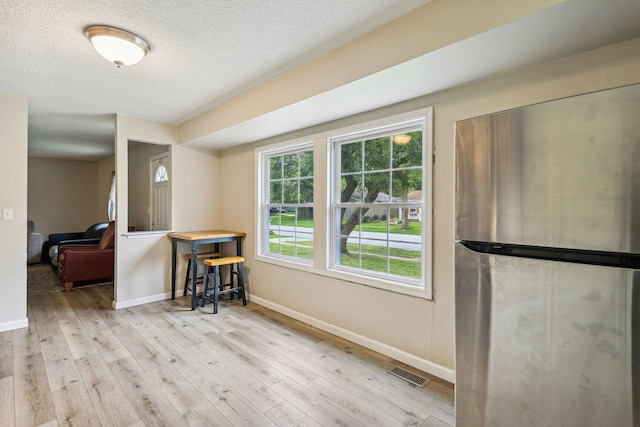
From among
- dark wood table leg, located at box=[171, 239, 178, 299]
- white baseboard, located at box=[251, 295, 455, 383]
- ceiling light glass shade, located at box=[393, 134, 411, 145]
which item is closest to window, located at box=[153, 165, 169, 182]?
dark wood table leg, located at box=[171, 239, 178, 299]

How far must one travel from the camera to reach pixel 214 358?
8.38ft

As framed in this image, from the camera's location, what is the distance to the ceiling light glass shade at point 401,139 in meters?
2.59

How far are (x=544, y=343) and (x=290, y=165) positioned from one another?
10.2ft

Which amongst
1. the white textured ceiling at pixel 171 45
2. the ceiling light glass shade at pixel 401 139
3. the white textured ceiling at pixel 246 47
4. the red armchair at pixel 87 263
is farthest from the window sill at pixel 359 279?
the red armchair at pixel 87 263

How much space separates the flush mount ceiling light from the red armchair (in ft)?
11.8

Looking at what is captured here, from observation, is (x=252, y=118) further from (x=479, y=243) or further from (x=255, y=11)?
(x=479, y=243)

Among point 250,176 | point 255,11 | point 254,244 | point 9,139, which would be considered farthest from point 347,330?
point 9,139

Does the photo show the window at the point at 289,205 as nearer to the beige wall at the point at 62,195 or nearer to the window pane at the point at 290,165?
the window pane at the point at 290,165

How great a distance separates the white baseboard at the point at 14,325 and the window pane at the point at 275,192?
281cm

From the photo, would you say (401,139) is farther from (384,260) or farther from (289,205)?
(289,205)

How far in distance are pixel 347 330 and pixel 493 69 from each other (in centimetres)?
236

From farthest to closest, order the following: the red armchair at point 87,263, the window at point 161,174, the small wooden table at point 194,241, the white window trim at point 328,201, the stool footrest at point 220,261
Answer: the window at point 161,174, the red armchair at point 87,263, the small wooden table at point 194,241, the stool footrest at point 220,261, the white window trim at point 328,201

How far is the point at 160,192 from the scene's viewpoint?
193 inches

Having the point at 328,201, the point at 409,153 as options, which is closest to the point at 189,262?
the point at 328,201
